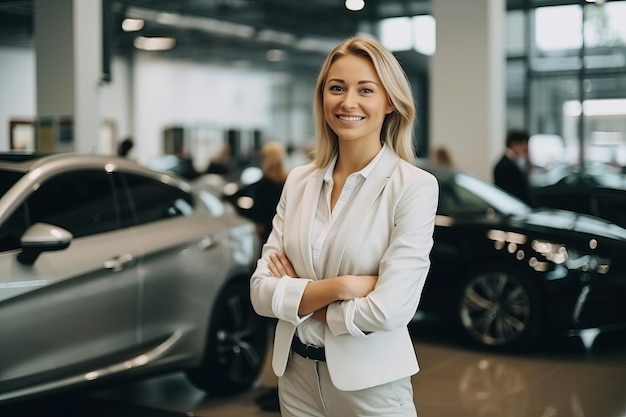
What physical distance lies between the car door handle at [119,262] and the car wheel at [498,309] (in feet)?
10.2

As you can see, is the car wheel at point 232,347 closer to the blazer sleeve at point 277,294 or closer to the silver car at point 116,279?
the silver car at point 116,279

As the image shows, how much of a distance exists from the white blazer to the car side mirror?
210cm

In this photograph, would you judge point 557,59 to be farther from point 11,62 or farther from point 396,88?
point 396,88

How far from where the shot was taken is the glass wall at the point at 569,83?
14.4 metres

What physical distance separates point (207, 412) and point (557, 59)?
37.7 feet

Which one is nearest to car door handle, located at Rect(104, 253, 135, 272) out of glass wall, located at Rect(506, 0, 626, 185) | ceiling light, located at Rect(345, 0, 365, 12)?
glass wall, located at Rect(506, 0, 626, 185)

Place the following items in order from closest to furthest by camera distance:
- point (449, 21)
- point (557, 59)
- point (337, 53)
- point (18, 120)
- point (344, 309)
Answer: point (344, 309)
point (337, 53)
point (18, 120)
point (449, 21)
point (557, 59)

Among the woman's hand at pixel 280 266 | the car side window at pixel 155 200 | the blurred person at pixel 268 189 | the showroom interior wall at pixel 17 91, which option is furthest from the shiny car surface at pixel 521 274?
the woman's hand at pixel 280 266

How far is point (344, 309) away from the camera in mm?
2223

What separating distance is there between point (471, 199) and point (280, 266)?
532cm

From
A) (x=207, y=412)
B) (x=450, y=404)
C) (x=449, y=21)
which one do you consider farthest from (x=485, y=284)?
(x=449, y=21)

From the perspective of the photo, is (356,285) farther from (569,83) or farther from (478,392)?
(569,83)

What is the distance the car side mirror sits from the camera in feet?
13.7

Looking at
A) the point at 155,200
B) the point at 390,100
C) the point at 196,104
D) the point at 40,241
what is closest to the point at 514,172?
the point at 155,200
